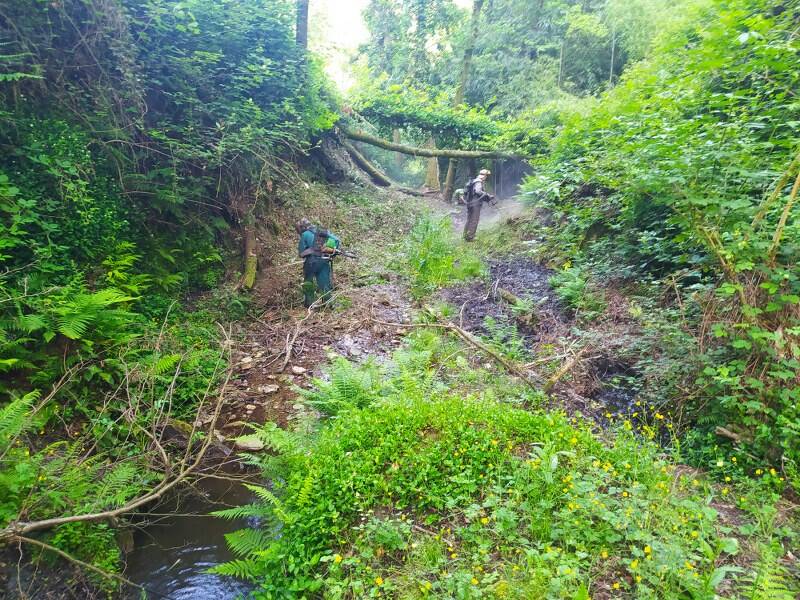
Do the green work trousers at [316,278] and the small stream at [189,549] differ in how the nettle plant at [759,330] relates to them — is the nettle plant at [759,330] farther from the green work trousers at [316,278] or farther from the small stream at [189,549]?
the green work trousers at [316,278]

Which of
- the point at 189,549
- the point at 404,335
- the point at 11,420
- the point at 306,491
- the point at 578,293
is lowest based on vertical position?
the point at 189,549

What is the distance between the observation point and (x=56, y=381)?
4.97 meters

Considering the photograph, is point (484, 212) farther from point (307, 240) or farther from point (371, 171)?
point (307, 240)

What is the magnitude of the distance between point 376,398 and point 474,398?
1.14 metres

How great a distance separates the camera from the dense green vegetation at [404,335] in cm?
295

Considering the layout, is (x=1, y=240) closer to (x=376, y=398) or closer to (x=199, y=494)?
(x=199, y=494)

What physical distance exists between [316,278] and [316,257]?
0.52 metres

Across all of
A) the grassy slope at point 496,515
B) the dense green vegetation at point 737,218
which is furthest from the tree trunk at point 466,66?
the grassy slope at point 496,515

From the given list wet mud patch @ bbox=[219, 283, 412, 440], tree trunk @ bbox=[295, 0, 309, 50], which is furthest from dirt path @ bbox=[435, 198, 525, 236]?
wet mud patch @ bbox=[219, 283, 412, 440]

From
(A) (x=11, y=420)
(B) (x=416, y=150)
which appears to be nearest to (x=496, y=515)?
(A) (x=11, y=420)

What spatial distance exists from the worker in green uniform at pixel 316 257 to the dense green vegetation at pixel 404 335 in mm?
538

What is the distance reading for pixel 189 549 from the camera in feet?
13.5

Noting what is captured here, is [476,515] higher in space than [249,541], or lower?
higher

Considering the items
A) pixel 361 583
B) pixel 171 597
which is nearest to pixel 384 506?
pixel 361 583
